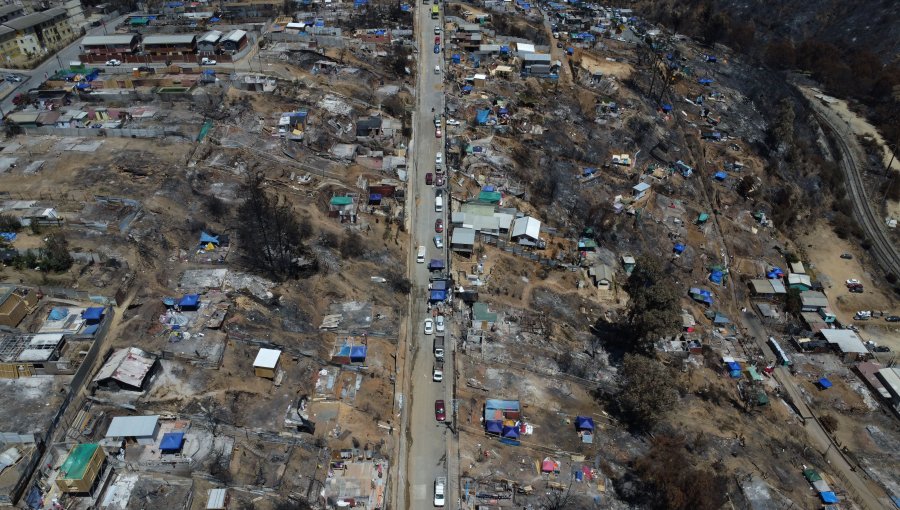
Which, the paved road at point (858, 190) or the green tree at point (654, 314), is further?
the paved road at point (858, 190)

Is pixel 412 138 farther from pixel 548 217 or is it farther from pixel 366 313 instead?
pixel 366 313

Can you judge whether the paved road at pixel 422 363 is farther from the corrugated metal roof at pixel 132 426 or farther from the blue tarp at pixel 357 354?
the corrugated metal roof at pixel 132 426

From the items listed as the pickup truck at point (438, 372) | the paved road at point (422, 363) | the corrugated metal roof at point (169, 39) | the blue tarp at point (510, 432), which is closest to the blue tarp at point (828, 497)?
the blue tarp at point (510, 432)

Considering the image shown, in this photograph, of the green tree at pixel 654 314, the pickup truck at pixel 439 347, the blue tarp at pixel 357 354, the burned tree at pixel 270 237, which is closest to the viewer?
the blue tarp at pixel 357 354

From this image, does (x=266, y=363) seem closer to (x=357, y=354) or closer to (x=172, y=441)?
(x=357, y=354)

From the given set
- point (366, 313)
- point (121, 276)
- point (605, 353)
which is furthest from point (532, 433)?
point (121, 276)
